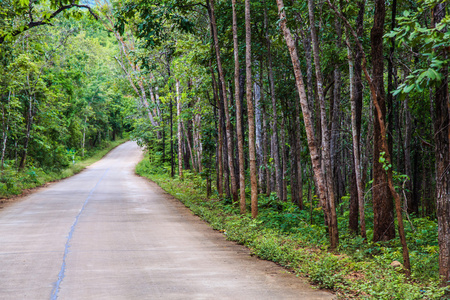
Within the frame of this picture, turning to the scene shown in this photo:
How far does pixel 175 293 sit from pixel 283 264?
2.62 meters

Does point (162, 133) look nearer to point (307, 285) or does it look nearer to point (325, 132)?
point (325, 132)

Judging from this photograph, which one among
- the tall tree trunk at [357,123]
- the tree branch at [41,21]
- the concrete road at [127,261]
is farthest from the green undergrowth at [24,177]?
the tall tree trunk at [357,123]

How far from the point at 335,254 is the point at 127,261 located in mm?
4092

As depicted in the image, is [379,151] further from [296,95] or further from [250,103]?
[296,95]

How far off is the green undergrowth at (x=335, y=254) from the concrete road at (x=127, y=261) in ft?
1.05

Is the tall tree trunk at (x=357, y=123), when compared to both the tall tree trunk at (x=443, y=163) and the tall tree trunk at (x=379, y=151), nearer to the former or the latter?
the tall tree trunk at (x=379, y=151)

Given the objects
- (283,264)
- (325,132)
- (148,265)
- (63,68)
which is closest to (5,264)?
(148,265)

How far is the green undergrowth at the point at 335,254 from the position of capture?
5816mm

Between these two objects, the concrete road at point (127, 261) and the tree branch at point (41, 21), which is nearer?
the concrete road at point (127, 261)

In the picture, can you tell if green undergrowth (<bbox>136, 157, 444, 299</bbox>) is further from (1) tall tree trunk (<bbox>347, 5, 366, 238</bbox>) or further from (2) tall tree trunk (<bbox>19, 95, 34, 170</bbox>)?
(2) tall tree trunk (<bbox>19, 95, 34, 170</bbox>)

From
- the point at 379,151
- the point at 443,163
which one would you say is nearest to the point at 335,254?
the point at 379,151

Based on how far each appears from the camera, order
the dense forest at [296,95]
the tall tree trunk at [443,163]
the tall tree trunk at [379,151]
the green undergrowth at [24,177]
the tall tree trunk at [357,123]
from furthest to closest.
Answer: the green undergrowth at [24,177], the tall tree trunk at [357,123], the tall tree trunk at [379,151], the dense forest at [296,95], the tall tree trunk at [443,163]

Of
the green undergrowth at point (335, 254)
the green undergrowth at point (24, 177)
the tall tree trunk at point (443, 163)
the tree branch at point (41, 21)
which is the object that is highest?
the tree branch at point (41, 21)

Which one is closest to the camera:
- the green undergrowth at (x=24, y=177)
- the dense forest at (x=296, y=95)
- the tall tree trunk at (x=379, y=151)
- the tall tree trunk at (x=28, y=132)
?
the dense forest at (x=296, y=95)
